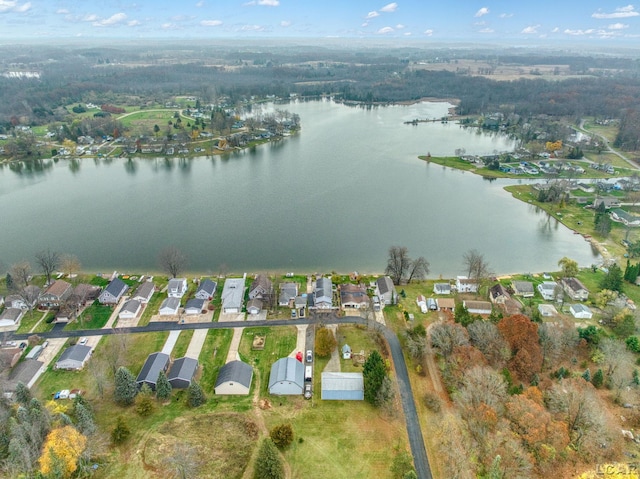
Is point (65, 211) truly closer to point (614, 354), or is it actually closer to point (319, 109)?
point (614, 354)

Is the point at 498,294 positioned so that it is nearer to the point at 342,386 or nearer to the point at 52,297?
the point at 342,386

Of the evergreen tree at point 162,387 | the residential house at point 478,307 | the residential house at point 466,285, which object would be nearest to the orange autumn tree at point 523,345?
the residential house at point 478,307

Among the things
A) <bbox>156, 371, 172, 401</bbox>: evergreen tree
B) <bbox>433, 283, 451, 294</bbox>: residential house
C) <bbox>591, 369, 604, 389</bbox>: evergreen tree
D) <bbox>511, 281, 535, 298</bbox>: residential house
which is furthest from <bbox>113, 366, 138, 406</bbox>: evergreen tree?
<bbox>511, 281, 535, 298</bbox>: residential house

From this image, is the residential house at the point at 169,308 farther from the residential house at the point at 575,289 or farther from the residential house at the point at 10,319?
the residential house at the point at 575,289

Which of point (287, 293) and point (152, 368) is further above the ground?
point (287, 293)

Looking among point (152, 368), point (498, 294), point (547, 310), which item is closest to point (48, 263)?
point (152, 368)

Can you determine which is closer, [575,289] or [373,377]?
[373,377]

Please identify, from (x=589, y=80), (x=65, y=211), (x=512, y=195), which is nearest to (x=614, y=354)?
(x=512, y=195)
